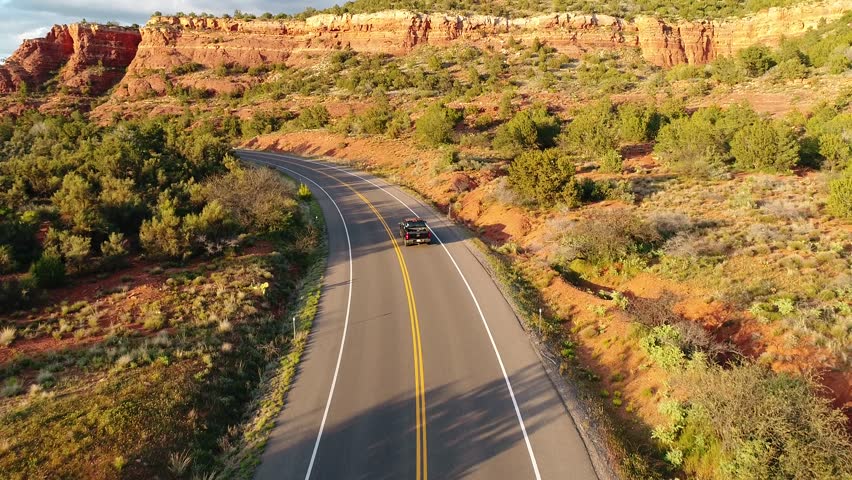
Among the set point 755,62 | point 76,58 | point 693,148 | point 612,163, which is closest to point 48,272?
point 612,163

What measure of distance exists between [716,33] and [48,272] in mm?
104739

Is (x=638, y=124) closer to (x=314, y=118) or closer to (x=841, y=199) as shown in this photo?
(x=841, y=199)

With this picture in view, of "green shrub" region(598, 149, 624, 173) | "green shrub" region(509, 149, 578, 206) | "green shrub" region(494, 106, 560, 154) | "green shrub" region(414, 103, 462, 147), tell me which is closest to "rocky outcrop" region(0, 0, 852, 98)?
"green shrub" region(494, 106, 560, 154)

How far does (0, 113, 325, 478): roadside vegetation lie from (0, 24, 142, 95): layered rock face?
74559mm

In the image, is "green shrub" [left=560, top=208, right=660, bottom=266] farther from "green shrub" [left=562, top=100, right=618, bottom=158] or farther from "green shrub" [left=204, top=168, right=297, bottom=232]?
"green shrub" [left=562, top=100, right=618, bottom=158]

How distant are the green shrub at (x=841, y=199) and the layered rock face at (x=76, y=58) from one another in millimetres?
110220

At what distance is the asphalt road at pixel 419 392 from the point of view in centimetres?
1070

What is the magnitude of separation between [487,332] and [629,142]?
41150 mm

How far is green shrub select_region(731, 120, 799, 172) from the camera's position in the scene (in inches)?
1305

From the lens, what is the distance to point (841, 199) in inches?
927

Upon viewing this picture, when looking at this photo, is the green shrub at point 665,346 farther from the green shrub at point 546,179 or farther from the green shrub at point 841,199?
the green shrub at point 841,199

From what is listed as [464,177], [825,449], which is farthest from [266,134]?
[825,449]

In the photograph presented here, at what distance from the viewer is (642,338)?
49.4ft

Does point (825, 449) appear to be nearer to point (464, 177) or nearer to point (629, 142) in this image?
point (464, 177)
